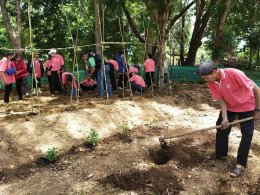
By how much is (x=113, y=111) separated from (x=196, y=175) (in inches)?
124

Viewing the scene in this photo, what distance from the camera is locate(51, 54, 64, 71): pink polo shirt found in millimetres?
10536

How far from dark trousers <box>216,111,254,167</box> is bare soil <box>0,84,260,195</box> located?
0.21 metres

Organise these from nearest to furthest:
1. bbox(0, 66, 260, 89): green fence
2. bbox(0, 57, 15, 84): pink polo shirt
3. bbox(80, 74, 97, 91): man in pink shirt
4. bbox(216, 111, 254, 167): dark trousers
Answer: bbox(216, 111, 254, 167): dark trousers < bbox(0, 57, 15, 84): pink polo shirt < bbox(80, 74, 97, 91): man in pink shirt < bbox(0, 66, 260, 89): green fence

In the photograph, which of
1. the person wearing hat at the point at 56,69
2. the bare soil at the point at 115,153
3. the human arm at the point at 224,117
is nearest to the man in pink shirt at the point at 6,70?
the bare soil at the point at 115,153

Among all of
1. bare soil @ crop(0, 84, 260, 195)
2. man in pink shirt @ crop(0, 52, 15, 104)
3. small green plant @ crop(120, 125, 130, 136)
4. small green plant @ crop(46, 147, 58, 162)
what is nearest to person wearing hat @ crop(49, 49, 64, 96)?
man in pink shirt @ crop(0, 52, 15, 104)

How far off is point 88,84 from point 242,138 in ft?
21.9

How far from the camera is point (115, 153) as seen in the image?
5828 mm

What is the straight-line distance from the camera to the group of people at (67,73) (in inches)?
357

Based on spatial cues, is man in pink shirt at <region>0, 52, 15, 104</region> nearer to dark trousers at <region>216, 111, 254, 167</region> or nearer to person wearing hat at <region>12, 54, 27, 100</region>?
person wearing hat at <region>12, 54, 27, 100</region>

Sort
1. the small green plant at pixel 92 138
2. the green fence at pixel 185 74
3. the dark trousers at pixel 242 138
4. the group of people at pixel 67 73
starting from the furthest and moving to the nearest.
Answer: the green fence at pixel 185 74 → the group of people at pixel 67 73 → the small green plant at pixel 92 138 → the dark trousers at pixel 242 138

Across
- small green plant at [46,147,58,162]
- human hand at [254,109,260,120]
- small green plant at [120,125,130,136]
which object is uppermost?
human hand at [254,109,260,120]

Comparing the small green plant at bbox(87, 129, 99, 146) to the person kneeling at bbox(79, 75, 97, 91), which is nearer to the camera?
the small green plant at bbox(87, 129, 99, 146)

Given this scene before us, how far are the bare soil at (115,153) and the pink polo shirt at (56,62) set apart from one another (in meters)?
2.30

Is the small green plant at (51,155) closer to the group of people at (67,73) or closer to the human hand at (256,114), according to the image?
the group of people at (67,73)
